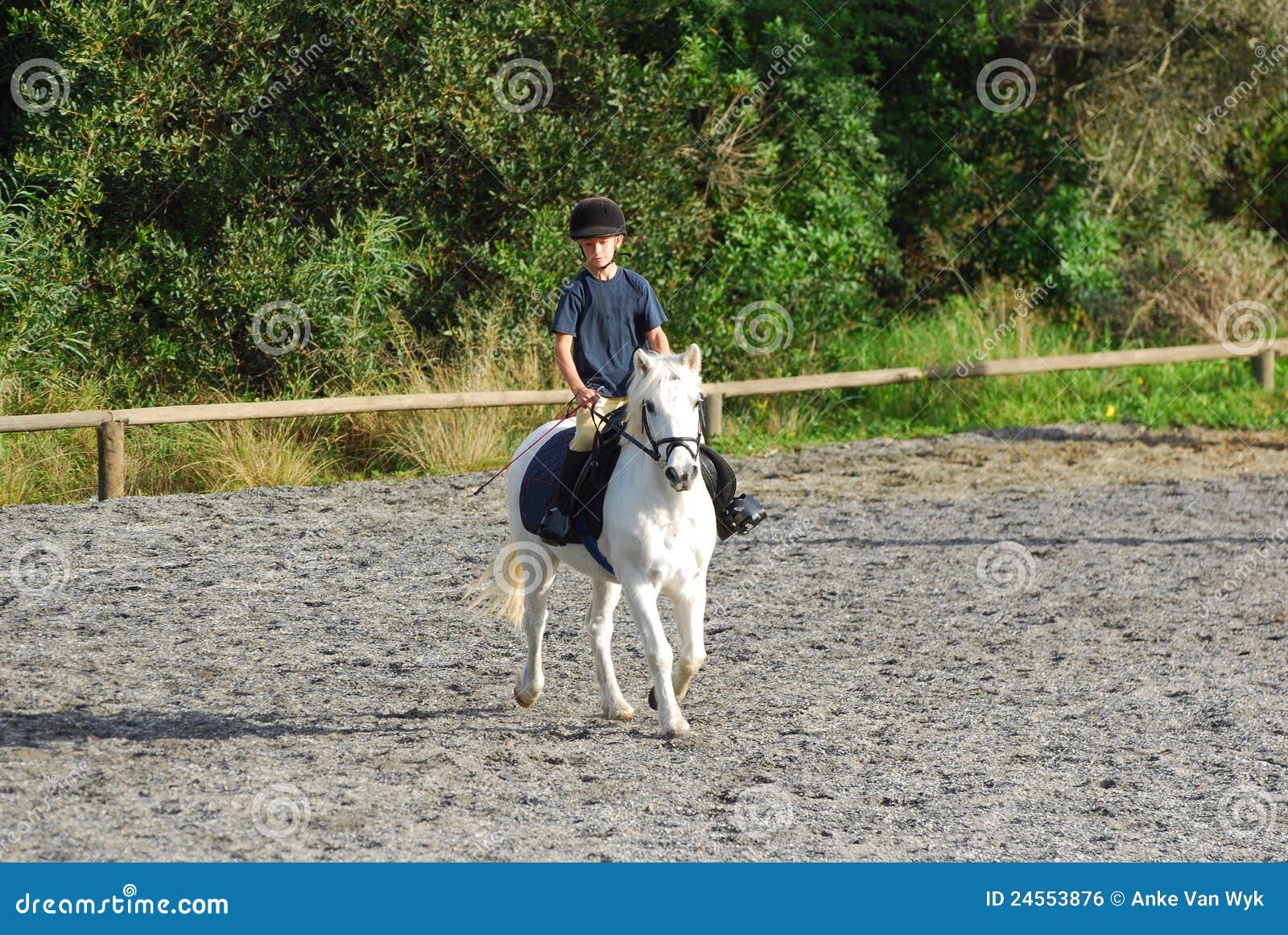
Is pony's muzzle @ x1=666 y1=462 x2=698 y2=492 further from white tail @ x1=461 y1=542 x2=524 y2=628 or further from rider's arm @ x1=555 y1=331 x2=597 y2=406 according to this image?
white tail @ x1=461 y1=542 x2=524 y2=628

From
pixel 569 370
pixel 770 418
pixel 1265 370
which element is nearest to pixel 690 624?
pixel 569 370

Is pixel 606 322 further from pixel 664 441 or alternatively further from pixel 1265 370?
pixel 1265 370

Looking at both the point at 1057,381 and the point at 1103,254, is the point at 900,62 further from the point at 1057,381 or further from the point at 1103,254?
the point at 1057,381

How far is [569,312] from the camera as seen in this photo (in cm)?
590

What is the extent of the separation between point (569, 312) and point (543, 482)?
0.75 metres

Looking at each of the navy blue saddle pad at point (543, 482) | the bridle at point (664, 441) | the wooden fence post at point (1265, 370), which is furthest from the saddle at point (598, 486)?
the wooden fence post at point (1265, 370)

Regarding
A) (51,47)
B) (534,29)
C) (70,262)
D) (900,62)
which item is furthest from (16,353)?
(900,62)

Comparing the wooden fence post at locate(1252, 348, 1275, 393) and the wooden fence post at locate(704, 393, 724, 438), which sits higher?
the wooden fence post at locate(1252, 348, 1275, 393)

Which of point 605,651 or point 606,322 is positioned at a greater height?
point 606,322

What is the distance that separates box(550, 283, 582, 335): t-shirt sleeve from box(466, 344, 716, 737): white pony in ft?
1.36

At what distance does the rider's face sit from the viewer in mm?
5832

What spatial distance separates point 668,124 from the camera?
1380 centimetres

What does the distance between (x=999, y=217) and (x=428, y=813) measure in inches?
515

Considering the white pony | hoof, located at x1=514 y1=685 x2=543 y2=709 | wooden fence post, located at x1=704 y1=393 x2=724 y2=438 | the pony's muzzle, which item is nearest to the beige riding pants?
the white pony
